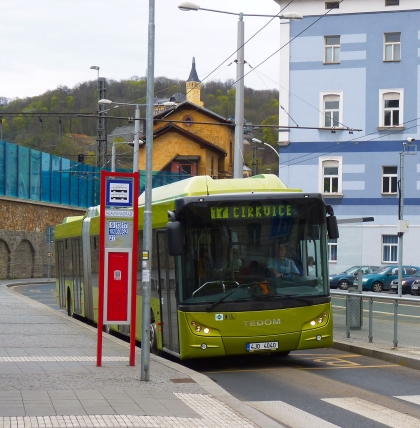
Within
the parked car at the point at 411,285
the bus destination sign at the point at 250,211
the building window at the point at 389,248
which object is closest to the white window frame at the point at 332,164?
the building window at the point at 389,248

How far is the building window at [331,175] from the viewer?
44031 millimetres

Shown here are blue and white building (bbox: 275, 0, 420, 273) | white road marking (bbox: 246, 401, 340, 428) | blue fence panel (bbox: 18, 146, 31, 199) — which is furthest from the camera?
blue fence panel (bbox: 18, 146, 31, 199)

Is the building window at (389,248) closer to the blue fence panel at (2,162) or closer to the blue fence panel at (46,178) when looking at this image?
the blue fence panel at (46,178)

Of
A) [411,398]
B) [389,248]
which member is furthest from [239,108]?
[389,248]

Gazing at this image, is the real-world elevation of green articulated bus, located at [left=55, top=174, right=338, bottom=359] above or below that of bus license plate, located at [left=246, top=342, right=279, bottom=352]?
above

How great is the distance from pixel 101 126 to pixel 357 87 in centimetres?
1432

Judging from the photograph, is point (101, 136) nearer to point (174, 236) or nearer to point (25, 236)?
point (25, 236)

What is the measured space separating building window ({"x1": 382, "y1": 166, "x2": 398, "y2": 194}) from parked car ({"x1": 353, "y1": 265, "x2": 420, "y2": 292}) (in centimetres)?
404

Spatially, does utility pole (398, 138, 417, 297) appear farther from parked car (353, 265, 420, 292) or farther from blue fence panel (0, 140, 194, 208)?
blue fence panel (0, 140, 194, 208)

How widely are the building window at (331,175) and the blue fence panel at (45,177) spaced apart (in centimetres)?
2005

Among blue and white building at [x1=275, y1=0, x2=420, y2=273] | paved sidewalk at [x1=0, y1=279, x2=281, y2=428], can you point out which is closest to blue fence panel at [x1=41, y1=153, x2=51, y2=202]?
blue and white building at [x1=275, y1=0, x2=420, y2=273]

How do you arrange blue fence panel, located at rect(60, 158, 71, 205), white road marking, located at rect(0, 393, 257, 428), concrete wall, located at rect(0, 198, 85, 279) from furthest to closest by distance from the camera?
blue fence panel, located at rect(60, 158, 71, 205)
concrete wall, located at rect(0, 198, 85, 279)
white road marking, located at rect(0, 393, 257, 428)

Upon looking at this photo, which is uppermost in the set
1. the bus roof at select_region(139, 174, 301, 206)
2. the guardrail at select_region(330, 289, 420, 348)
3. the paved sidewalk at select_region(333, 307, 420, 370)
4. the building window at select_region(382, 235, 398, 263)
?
the bus roof at select_region(139, 174, 301, 206)

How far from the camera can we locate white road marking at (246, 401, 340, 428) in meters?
8.73
